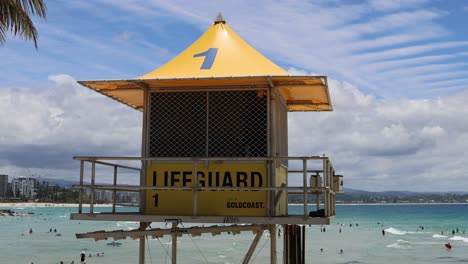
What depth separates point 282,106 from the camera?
1412 cm

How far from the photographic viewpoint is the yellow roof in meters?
12.0

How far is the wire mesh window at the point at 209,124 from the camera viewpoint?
40.1 feet

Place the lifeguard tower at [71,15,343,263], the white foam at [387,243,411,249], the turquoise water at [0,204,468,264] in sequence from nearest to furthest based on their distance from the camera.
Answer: the lifeguard tower at [71,15,343,263]
the turquoise water at [0,204,468,264]
the white foam at [387,243,411,249]

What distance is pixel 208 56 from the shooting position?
12758 mm

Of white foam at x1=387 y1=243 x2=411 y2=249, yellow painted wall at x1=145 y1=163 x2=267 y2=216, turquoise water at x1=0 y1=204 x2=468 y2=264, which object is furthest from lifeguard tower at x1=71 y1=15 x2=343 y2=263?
white foam at x1=387 y1=243 x2=411 y2=249

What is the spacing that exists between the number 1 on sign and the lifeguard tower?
0.02 metres

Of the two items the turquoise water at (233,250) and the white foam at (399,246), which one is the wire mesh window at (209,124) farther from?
the white foam at (399,246)

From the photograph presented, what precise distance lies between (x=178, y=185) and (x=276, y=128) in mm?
2334

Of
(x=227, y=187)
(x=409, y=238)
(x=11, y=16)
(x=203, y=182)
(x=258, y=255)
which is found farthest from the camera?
(x=409, y=238)

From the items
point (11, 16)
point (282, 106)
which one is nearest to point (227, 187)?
point (282, 106)

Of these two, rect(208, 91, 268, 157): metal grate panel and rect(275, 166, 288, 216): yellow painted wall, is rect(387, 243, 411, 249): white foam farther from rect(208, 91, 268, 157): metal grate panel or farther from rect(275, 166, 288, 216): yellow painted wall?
rect(208, 91, 268, 157): metal grate panel

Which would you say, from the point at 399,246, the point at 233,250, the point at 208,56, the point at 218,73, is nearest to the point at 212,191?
the point at 218,73

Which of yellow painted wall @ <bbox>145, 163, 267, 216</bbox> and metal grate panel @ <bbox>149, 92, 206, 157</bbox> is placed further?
metal grate panel @ <bbox>149, 92, 206, 157</bbox>

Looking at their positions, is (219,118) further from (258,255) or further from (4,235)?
(4,235)
